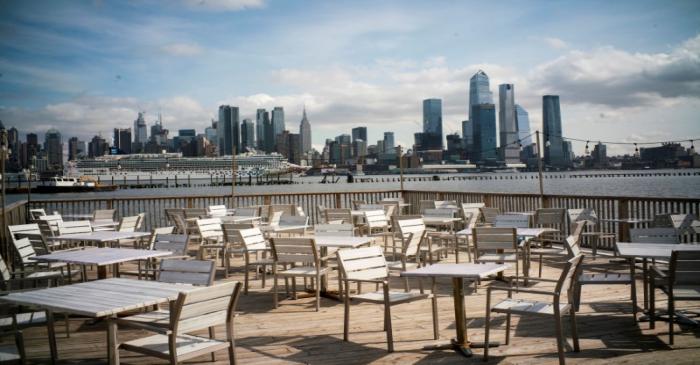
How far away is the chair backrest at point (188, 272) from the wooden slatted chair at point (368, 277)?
3.56ft

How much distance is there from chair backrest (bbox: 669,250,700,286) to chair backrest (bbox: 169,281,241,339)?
3.32 metres

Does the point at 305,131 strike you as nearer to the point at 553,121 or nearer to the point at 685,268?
the point at 553,121

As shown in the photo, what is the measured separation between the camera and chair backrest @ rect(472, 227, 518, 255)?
672 centimetres

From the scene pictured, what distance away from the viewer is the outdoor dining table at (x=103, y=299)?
3.36 metres

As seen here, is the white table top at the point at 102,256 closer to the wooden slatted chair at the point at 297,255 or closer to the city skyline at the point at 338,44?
the wooden slatted chair at the point at 297,255

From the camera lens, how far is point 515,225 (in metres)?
8.19

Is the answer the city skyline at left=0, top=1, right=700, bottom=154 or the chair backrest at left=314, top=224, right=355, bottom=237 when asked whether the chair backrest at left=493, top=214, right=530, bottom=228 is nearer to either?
the chair backrest at left=314, top=224, right=355, bottom=237

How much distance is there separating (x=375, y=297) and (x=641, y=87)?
957 inches

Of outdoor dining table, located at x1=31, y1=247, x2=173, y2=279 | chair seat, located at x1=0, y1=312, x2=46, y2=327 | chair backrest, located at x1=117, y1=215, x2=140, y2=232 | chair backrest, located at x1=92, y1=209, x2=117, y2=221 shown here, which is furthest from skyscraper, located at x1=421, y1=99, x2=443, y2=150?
chair seat, located at x1=0, y1=312, x2=46, y2=327

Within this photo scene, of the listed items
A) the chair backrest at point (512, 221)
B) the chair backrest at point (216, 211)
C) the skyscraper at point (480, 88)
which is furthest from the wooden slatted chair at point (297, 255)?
the skyscraper at point (480, 88)

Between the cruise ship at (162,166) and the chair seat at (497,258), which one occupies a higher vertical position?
the cruise ship at (162,166)

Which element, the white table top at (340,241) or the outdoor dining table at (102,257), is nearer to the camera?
the outdoor dining table at (102,257)

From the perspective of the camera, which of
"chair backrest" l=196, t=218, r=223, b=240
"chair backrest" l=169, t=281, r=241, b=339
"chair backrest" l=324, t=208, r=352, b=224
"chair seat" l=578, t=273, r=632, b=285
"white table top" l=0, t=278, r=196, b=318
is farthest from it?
"chair backrest" l=324, t=208, r=352, b=224

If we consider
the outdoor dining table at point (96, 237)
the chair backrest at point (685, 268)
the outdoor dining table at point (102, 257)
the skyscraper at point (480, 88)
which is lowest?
the chair backrest at point (685, 268)
